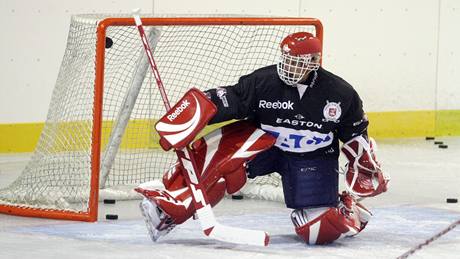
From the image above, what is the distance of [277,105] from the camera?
5039 mm

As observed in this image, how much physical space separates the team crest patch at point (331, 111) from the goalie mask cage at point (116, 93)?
3.31 feet

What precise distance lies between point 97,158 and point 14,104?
7.12 feet

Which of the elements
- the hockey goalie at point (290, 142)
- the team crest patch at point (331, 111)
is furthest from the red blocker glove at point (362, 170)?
the team crest patch at point (331, 111)

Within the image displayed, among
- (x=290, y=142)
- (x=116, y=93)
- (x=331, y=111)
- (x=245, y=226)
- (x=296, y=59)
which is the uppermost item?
(x=296, y=59)

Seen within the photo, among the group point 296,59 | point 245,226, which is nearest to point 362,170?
point 296,59

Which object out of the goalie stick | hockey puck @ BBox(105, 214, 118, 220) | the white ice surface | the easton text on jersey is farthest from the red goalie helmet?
hockey puck @ BBox(105, 214, 118, 220)

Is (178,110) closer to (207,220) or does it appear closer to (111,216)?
(207,220)

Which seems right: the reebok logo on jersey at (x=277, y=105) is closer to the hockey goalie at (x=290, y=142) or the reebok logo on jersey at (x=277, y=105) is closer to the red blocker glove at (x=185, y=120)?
the hockey goalie at (x=290, y=142)

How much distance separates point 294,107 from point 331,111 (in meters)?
0.14

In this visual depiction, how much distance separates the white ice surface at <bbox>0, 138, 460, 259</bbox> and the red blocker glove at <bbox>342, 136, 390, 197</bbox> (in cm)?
22

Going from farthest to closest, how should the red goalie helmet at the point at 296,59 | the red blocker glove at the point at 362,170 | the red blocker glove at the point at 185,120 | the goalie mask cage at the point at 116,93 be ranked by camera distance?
Answer: the goalie mask cage at the point at 116,93, the red blocker glove at the point at 362,170, the red goalie helmet at the point at 296,59, the red blocker glove at the point at 185,120

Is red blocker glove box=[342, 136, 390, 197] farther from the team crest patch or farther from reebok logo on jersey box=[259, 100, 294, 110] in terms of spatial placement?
reebok logo on jersey box=[259, 100, 294, 110]

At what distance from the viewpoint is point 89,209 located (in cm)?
554

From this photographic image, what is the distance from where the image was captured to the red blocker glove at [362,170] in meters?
5.14
